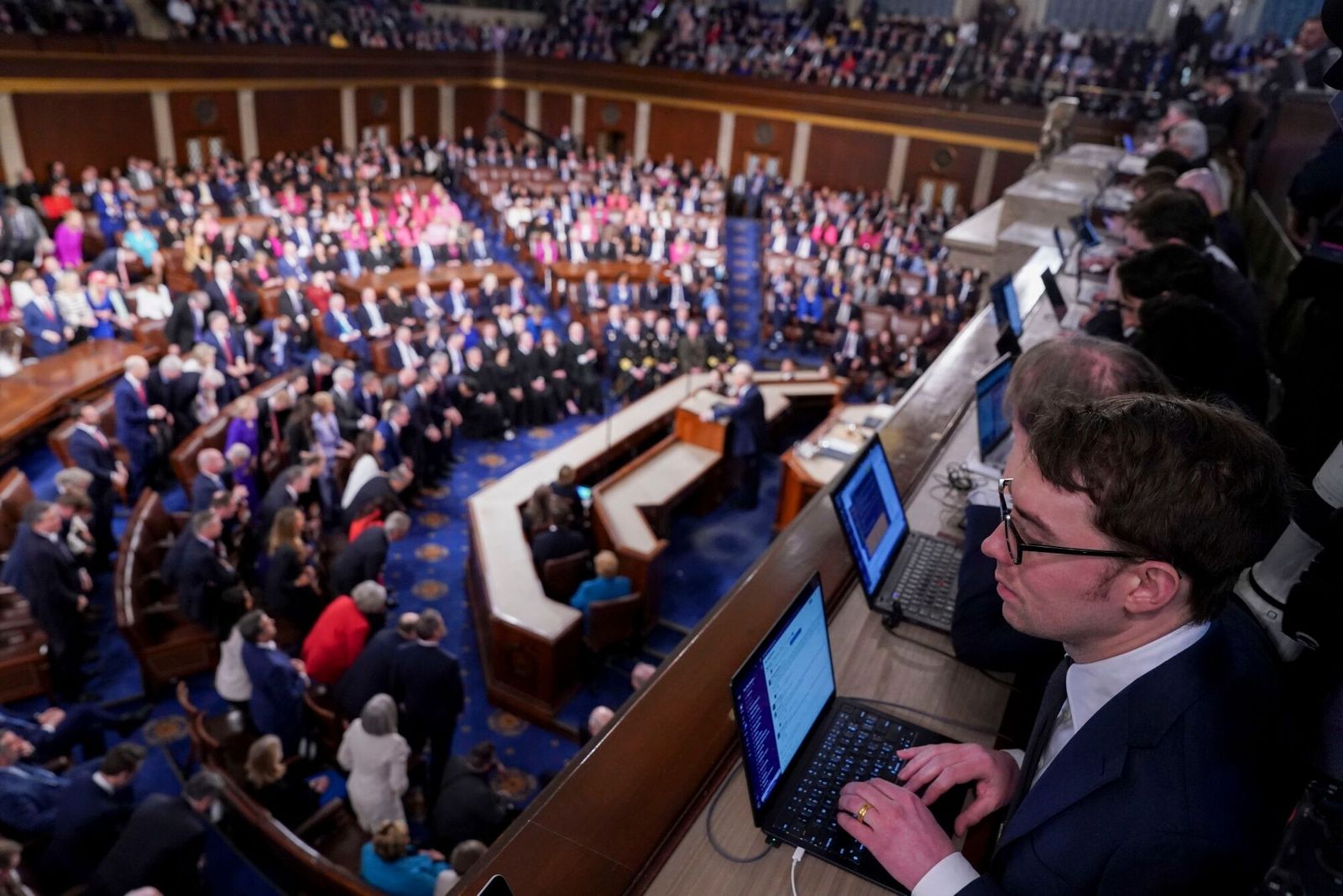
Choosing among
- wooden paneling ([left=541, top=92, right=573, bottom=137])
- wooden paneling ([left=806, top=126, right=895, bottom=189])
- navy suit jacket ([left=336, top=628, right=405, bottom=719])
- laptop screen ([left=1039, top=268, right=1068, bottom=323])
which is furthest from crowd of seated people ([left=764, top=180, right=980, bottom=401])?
wooden paneling ([left=541, top=92, right=573, bottom=137])

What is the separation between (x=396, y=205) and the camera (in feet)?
51.0

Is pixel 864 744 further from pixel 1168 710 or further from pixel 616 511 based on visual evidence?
pixel 616 511

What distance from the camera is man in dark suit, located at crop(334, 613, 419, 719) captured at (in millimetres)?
4574

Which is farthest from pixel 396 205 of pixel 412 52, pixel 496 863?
pixel 496 863

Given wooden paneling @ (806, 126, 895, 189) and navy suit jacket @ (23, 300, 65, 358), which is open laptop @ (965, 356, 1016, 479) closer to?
navy suit jacket @ (23, 300, 65, 358)

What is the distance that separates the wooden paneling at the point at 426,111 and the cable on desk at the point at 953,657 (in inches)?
915

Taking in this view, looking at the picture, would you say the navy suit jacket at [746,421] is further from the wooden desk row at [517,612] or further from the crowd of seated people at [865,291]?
the crowd of seated people at [865,291]

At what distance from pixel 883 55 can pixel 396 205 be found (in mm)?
12500

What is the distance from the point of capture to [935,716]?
6.28 feet

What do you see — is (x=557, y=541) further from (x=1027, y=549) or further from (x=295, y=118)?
(x=295, y=118)

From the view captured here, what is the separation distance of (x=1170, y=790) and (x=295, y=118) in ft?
70.8

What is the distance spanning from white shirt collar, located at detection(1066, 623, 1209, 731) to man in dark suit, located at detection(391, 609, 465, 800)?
3648mm

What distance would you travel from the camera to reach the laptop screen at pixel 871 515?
2207mm

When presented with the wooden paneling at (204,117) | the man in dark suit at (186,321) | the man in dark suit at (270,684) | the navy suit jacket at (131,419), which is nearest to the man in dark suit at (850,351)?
the man in dark suit at (186,321)
